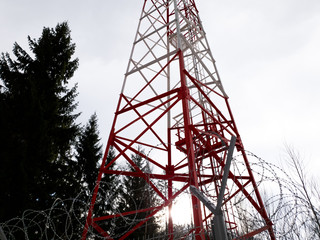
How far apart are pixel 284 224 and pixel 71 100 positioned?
10.5m

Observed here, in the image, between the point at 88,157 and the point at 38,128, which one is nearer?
the point at 38,128

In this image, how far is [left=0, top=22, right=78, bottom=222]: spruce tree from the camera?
681 cm

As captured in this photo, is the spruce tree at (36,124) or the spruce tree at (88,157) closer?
the spruce tree at (36,124)

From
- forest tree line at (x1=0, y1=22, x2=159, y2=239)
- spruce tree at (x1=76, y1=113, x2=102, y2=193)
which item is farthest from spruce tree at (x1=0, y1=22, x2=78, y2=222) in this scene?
spruce tree at (x1=76, y1=113, x2=102, y2=193)

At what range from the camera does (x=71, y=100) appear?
11.1 meters

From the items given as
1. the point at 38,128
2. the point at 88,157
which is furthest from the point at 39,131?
the point at 88,157

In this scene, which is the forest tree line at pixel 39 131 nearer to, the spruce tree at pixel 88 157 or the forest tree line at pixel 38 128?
the forest tree line at pixel 38 128

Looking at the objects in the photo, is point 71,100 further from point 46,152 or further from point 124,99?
point 124,99

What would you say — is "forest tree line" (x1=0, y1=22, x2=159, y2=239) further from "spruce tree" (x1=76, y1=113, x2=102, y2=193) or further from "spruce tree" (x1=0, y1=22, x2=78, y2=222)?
"spruce tree" (x1=76, y1=113, x2=102, y2=193)

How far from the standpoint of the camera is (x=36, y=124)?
26.2 ft

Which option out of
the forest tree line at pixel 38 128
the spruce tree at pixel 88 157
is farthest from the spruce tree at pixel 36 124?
the spruce tree at pixel 88 157

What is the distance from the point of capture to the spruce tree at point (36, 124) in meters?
6.81

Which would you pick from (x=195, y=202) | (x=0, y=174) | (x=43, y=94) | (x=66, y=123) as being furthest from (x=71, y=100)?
(x=195, y=202)

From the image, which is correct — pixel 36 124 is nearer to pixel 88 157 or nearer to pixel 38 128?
pixel 38 128
